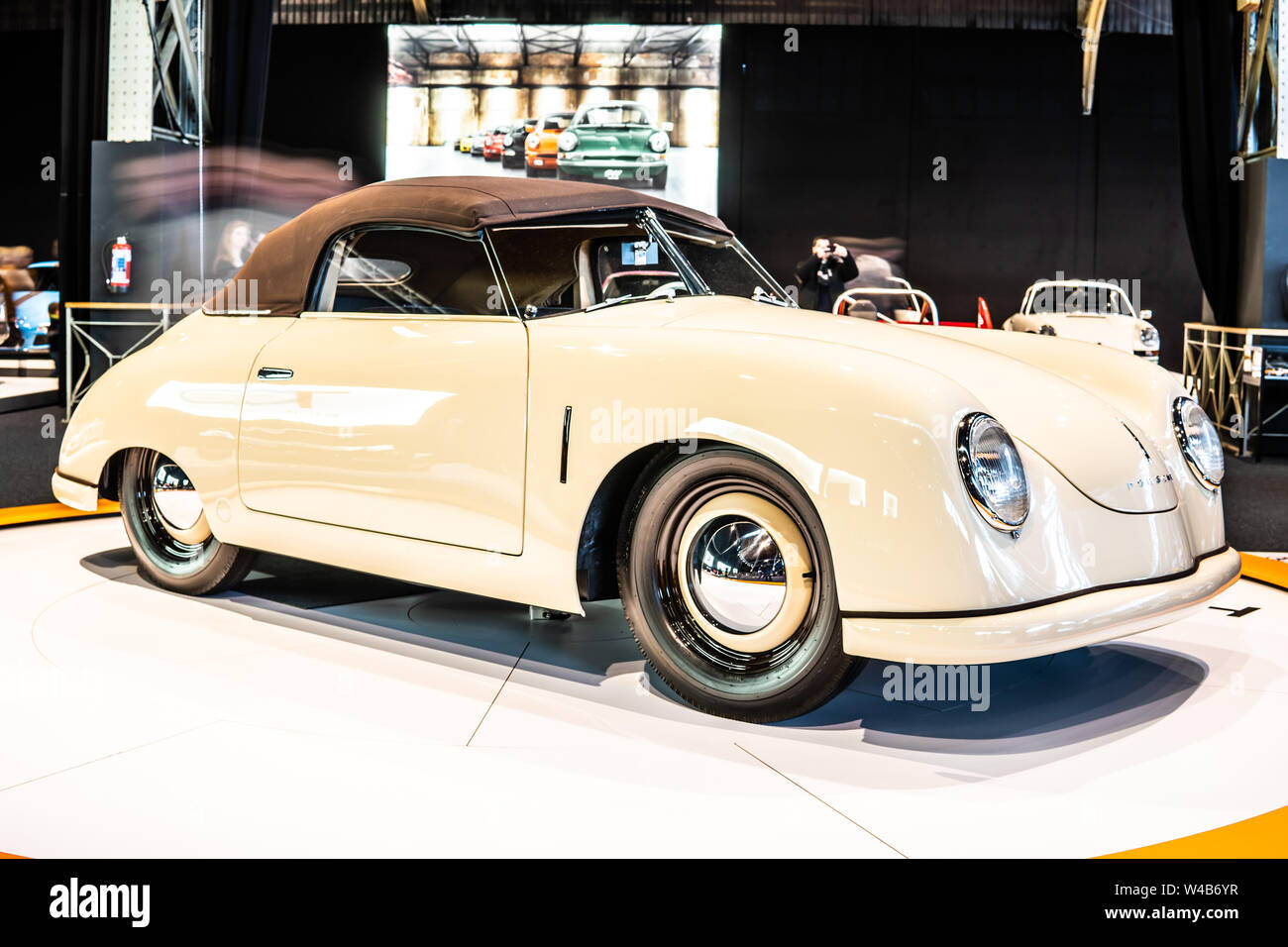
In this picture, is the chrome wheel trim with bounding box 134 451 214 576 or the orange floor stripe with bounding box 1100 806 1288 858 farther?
the chrome wheel trim with bounding box 134 451 214 576

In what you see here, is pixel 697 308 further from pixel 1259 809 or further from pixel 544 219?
pixel 1259 809

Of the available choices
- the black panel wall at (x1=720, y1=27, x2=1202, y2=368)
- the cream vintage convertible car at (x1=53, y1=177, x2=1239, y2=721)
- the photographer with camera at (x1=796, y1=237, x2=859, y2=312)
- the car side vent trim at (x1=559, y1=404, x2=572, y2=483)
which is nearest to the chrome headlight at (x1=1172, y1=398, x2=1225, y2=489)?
the cream vintage convertible car at (x1=53, y1=177, x2=1239, y2=721)

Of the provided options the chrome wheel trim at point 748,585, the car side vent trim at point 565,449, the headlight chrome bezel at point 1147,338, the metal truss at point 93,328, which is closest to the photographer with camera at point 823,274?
the headlight chrome bezel at point 1147,338

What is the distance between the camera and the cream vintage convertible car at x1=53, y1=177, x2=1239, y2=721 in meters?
2.32

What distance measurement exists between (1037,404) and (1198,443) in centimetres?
61

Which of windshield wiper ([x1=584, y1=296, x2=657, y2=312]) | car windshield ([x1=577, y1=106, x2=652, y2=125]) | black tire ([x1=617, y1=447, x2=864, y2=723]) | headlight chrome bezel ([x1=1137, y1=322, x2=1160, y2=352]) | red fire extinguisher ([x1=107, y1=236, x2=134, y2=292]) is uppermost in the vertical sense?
car windshield ([x1=577, y1=106, x2=652, y2=125])

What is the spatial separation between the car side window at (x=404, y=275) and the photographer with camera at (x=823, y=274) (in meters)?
7.16

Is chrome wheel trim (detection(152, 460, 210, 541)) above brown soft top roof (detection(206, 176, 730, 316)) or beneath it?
beneath

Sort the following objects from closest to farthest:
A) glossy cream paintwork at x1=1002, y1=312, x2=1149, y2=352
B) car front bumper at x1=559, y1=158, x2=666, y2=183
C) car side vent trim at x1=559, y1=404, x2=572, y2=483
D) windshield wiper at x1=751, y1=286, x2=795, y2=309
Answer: car side vent trim at x1=559, y1=404, x2=572, y2=483 < windshield wiper at x1=751, y1=286, x2=795, y2=309 < glossy cream paintwork at x1=1002, y1=312, x2=1149, y2=352 < car front bumper at x1=559, y1=158, x2=666, y2=183

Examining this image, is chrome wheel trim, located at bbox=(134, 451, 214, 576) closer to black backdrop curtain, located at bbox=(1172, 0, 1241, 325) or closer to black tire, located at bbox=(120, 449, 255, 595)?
black tire, located at bbox=(120, 449, 255, 595)

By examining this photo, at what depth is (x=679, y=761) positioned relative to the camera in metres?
2.37

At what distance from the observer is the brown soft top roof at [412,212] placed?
10.3ft

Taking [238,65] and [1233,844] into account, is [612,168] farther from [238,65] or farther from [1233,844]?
[1233,844]
